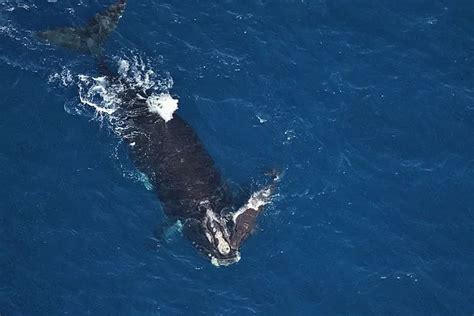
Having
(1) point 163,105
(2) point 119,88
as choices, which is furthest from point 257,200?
(2) point 119,88

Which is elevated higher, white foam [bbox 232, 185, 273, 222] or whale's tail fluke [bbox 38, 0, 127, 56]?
whale's tail fluke [bbox 38, 0, 127, 56]

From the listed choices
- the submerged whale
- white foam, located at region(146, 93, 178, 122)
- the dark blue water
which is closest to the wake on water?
white foam, located at region(146, 93, 178, 122)

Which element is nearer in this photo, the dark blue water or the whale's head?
the dark blue water

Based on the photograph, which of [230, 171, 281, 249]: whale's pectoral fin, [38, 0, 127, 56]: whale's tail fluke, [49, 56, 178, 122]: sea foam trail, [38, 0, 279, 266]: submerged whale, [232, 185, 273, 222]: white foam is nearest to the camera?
[38, 0, 279, 266]: submerged whale

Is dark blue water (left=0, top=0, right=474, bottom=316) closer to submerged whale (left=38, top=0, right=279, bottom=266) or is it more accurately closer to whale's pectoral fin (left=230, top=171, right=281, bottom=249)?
whale's pectoral fin (left=230, top=171, right=281, bottom=249)

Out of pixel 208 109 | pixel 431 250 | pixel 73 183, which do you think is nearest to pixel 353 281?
pixel 431 250

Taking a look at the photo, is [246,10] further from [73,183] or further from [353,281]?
[353,281]

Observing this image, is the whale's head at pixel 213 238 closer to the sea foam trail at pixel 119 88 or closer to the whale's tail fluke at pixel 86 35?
the sea foam trail at pixel 119 88
